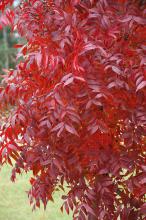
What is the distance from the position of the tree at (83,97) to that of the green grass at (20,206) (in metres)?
2.79

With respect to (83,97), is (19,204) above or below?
below

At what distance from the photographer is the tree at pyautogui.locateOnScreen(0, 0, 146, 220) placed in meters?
2.23

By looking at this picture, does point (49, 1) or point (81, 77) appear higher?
point (49, 1)

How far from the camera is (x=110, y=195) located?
2.55 m

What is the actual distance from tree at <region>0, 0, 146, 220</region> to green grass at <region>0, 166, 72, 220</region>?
279 centimetres

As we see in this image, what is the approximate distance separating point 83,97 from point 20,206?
392 centimetres

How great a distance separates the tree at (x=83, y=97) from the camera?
2227mm

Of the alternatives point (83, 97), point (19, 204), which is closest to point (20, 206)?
point (19, 204)

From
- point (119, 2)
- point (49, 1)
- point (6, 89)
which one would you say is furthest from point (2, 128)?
point (119, 2)

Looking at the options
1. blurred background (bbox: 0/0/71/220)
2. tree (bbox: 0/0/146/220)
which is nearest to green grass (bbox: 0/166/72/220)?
blurred background (bbox: 0/0/71/220)

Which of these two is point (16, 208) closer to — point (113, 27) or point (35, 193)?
point (35, 193)

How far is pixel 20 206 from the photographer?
231 inches

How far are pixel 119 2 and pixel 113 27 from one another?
0.71 feet

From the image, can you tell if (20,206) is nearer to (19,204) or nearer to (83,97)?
(19,204)
